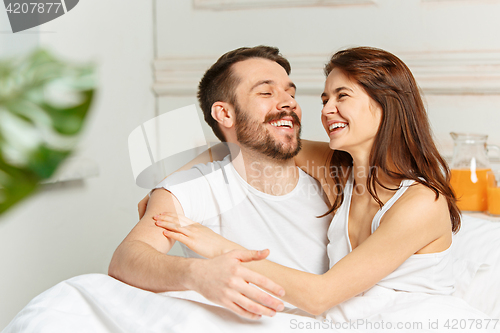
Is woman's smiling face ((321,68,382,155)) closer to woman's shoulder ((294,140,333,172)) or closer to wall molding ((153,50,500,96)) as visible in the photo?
woman's shoulder ((294,140,333,172))

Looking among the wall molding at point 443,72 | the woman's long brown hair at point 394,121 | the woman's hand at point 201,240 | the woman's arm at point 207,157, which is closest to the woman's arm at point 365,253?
the woman's hand at point 201,240

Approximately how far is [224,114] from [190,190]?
0.35 m

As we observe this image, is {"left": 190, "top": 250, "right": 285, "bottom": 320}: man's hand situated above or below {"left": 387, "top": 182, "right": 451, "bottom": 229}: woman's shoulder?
below

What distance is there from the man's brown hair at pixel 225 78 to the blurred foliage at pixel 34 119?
1.24m

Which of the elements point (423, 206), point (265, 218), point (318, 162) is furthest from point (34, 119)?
point (318, 162)

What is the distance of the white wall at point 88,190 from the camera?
1455 millimetres

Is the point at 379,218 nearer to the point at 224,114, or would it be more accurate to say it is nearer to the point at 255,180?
the point at 255,180

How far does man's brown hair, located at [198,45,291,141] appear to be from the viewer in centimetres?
Answer: 147

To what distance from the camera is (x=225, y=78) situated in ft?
4.91

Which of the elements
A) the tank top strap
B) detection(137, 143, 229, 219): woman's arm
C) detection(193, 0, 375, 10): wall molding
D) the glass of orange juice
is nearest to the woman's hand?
detection(137, 143, 229, 219): woman's arm

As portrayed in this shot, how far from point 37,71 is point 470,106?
198 cm

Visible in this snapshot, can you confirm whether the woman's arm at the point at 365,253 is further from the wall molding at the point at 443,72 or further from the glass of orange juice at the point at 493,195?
the wall molding at the point at 443,72

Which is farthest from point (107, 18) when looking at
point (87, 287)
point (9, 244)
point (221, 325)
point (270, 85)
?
point (221, 325)

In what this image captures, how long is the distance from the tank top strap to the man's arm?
0.36m
